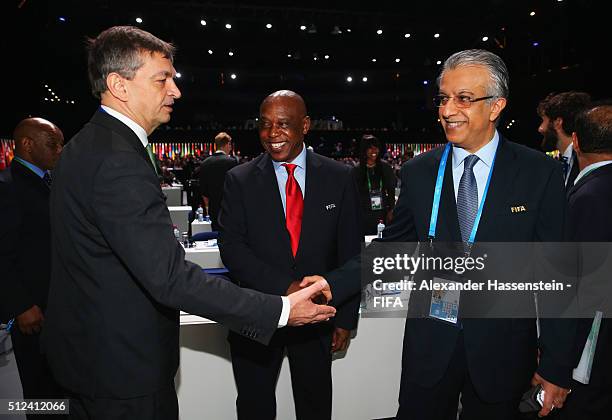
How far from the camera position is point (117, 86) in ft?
5.09

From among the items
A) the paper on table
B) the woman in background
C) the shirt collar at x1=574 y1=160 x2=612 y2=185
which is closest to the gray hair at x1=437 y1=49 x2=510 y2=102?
the shirt collar at x1=574 y1=160 x2=612 y2=185

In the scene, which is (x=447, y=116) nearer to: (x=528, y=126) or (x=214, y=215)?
(x=214, y=215)

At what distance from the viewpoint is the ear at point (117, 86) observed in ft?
5.07

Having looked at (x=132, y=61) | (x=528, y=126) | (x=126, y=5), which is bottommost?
(x=132, y=61)

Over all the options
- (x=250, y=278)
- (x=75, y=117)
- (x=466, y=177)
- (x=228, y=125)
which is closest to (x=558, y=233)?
(x=466, y=177)

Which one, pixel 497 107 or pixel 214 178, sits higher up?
pixel 497 107

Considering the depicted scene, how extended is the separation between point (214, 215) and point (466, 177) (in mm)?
4934

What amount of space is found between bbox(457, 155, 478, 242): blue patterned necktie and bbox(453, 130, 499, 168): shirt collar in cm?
3

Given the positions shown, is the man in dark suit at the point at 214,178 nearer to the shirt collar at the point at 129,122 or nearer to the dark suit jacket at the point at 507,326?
the shirt collar at the point at 129,122

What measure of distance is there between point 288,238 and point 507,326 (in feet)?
3.33

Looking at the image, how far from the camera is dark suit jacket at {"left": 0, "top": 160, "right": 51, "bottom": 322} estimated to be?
2.56 m

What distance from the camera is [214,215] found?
20.6 ft

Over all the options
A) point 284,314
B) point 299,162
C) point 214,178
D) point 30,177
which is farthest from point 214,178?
point 284,314

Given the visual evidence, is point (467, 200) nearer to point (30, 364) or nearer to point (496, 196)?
point (496, 196)
